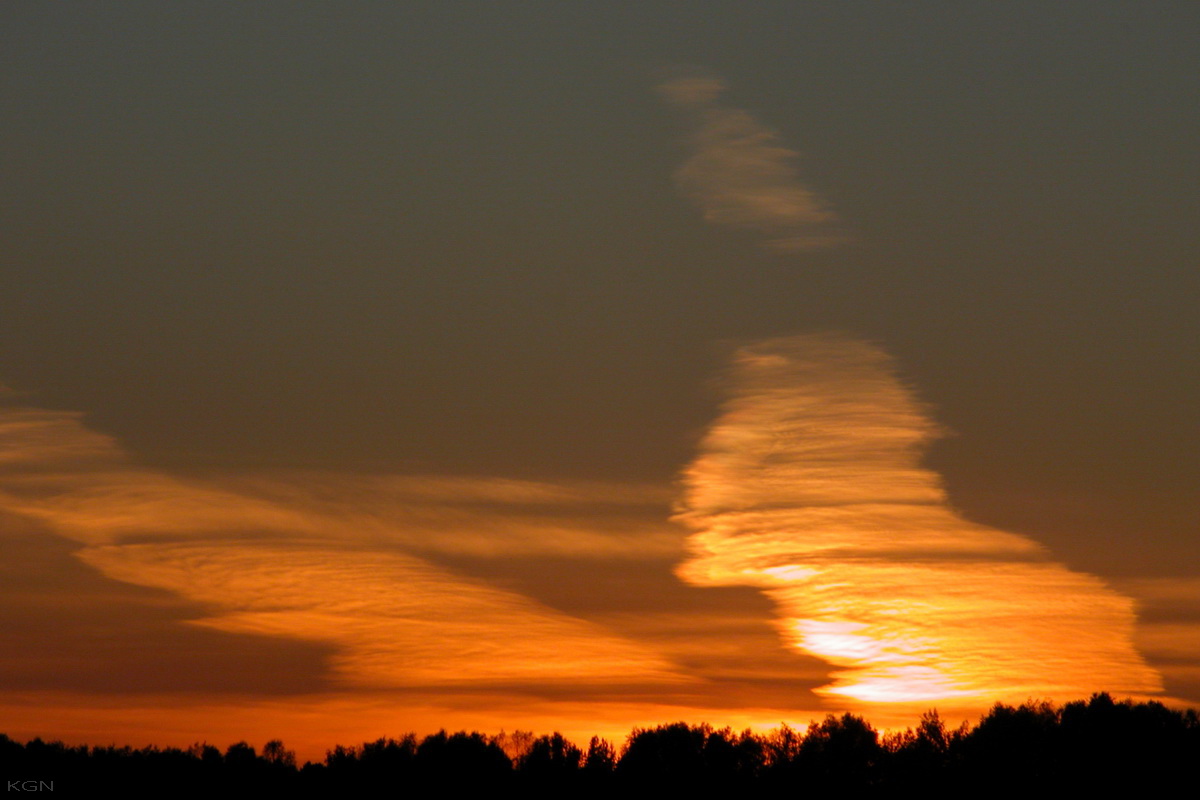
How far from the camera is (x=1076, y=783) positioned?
126 meters

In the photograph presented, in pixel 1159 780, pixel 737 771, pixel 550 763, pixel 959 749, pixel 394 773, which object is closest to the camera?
pixel 1159 780

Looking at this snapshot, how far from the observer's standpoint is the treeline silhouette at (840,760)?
419 ft

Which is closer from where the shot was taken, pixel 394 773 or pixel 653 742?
pixel 653 742

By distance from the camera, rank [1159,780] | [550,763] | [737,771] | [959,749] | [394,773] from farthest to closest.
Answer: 1. [394,773]
2. [550,763]
3. [737,771]
4. [959,749]
5. [1159,780]

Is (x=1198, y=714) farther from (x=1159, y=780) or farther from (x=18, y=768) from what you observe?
(x=18, y=768)

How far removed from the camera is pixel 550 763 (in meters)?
174

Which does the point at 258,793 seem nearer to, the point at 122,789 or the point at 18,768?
the point at 122,789

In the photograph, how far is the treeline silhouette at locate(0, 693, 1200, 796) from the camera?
419ft

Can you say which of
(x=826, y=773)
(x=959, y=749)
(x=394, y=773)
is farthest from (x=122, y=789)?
(x=959, y=749)

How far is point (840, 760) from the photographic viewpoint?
143 metres

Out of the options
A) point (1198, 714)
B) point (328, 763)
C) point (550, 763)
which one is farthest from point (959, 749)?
point (328, 763)

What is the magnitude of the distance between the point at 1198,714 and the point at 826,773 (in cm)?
3812

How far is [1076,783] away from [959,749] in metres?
13.8

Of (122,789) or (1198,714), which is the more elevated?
(1198,714)
